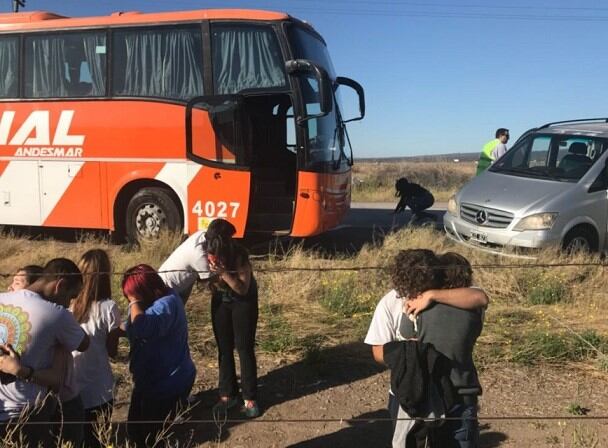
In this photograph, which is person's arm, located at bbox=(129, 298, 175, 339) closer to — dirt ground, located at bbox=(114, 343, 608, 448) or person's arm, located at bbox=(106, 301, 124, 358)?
person's arm, located at bbox=(106, 301, 124, 358)

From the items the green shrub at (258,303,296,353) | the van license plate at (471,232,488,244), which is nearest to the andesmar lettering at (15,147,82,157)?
the green shrub at (258,303,296,353)

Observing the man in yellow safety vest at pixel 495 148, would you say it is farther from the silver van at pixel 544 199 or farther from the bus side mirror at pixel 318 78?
the bus side mirror at pixel 318 78

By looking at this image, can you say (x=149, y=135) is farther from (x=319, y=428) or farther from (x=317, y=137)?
(x=319, y=428)

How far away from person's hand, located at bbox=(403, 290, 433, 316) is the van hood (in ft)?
16.2

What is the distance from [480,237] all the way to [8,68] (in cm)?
747

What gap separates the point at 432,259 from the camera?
3.05 m

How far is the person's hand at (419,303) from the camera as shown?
114 inches

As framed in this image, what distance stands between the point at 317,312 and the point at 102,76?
5136mm

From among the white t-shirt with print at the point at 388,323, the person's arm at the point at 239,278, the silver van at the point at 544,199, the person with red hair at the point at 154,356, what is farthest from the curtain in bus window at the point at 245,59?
the white t-shirt with print at the point at 388,323

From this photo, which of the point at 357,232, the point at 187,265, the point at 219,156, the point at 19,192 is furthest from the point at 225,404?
the point at 357,232

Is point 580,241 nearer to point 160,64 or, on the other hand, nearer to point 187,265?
point 187,265

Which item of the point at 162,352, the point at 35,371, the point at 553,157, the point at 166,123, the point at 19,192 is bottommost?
the point at 19,192

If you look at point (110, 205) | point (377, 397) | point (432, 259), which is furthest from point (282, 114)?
point (432, 259)

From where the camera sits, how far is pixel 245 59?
8.18 meters
